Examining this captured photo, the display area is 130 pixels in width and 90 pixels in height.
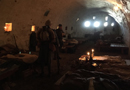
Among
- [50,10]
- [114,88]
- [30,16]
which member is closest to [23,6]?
[30,16]

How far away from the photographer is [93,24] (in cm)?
1741

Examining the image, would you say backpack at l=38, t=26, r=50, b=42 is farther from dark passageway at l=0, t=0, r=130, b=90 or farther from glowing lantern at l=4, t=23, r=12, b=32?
glowing lantern at l=4, t=23, r=12, b=32

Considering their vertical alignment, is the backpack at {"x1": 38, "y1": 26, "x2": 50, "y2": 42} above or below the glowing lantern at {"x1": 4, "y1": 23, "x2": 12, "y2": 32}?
below

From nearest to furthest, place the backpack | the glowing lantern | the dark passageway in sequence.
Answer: the dark passageway → the backpack → the glowing lantern

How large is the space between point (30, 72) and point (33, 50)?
423 centimetres

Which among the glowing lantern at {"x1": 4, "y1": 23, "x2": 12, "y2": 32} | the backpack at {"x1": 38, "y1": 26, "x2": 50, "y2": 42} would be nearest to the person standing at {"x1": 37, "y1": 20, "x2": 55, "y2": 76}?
the backpack at {"x1": 38, "y1": 26, "x2": 50, "y2": 42}

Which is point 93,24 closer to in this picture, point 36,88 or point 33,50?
point 33,50

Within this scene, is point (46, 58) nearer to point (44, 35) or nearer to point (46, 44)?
point (46, 44)

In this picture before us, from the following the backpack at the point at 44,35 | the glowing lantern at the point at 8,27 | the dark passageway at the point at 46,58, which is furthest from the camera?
the glowing lantern at the point at 8,27

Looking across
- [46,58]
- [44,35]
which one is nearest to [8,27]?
[44,35]

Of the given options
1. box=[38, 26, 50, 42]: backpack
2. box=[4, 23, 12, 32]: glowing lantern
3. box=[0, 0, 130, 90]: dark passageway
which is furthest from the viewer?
box=[4, 23, 12, 32]: glowing lantern

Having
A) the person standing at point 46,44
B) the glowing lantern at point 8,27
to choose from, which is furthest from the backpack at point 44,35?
the glowing lantern at point 8,27

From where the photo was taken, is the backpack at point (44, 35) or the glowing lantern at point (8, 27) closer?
the backpack at point (44, 35)

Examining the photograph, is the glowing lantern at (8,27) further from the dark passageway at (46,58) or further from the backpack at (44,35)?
the backpack at (44,35)
